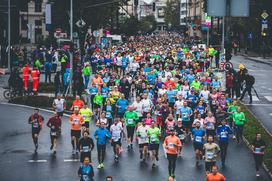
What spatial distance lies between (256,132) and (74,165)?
8742mm

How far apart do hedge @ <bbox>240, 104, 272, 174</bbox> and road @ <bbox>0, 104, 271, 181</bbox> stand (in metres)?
0.54

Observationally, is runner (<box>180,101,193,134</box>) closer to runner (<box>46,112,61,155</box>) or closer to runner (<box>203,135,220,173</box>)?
runner (<box>46,112,61,155</box>)

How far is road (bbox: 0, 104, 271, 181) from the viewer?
682 inches

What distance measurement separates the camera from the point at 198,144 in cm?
1889

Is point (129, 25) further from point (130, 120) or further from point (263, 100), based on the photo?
point (130, 120)

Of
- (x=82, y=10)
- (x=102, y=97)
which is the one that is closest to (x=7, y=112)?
(x=102, y=97)

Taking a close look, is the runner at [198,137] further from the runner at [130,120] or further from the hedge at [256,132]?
the runner at [130,120]

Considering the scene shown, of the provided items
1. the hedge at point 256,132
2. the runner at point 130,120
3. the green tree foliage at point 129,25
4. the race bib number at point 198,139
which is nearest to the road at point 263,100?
the hedge at point 256,132

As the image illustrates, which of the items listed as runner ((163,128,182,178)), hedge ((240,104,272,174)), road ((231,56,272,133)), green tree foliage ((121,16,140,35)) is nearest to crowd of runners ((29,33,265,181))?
runner ((163,128,182,178))

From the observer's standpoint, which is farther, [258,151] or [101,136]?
[101,136]

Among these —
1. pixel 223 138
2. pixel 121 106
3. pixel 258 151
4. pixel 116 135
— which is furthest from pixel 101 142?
pixel 121 106

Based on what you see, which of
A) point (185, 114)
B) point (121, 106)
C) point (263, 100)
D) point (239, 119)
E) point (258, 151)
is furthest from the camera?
point (263, 100)

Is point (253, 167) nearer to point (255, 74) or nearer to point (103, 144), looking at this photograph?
point (103, 144)

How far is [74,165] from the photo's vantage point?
18594 millimetres
